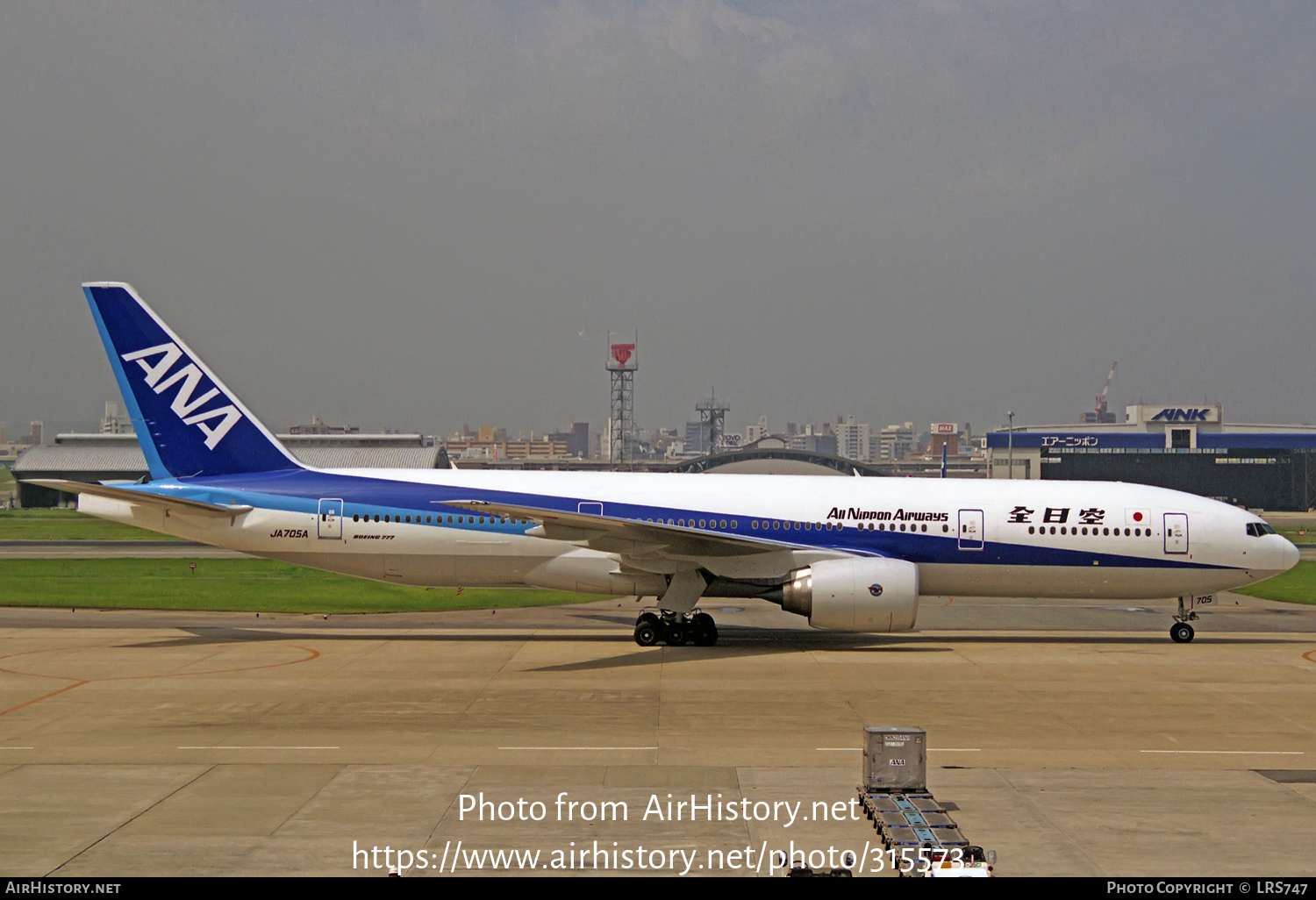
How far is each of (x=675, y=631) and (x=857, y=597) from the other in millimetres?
4404

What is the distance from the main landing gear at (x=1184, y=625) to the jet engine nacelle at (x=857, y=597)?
7.46 meters

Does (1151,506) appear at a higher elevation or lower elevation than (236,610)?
higher

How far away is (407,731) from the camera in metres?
17.5

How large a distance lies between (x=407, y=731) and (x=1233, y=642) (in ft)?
70.6

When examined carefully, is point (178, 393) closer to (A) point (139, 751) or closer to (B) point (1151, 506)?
(A) point (139, 751)

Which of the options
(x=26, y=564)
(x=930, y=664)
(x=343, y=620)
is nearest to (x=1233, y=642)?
(x=930, y=664)

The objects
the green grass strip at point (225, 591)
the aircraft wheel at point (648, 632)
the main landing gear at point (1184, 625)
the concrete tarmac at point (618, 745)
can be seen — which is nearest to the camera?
the concrete tarmac at point (618, 745)

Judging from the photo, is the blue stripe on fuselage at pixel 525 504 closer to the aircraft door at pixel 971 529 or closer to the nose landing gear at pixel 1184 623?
the aircraft door at pixel 971 529

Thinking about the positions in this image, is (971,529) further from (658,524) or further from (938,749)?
(938,749)

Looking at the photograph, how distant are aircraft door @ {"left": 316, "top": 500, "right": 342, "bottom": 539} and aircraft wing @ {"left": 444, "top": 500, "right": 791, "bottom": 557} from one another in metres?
3.80

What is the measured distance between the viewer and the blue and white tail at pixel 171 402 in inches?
1122

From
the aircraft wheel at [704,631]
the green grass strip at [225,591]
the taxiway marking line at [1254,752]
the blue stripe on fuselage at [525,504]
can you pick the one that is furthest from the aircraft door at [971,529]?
the green grass strip at [225,591]

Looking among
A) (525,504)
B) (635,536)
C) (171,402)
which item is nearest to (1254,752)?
(635,536)
